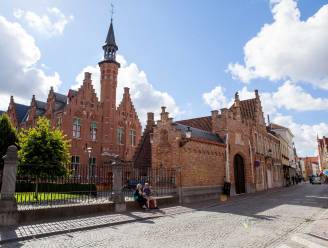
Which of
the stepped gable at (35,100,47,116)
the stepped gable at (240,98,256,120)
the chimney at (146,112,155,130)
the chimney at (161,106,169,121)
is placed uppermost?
the stepped gable at (35,100,47,116)

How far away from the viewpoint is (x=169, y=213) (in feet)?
44.4

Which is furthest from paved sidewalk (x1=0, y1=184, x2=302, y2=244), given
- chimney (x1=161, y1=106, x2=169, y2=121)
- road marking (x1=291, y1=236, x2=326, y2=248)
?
chimney (x1=161, y1=106, x2=169, y2=121)

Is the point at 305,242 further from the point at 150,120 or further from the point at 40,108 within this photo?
the point at 40,108

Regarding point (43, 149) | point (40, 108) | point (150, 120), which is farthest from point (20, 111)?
point (43, 149)

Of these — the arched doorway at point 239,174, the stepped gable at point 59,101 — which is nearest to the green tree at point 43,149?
the arched doorway at point 239,174

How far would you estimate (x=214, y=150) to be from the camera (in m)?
22.1

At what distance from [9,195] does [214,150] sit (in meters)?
15.7

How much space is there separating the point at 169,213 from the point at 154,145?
794cm

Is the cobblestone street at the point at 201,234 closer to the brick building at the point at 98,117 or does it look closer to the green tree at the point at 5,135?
the green tree at the point at 5,135

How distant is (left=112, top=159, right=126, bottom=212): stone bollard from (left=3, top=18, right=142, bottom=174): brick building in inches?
710

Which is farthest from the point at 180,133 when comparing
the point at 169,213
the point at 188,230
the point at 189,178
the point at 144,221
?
the point at 188,230

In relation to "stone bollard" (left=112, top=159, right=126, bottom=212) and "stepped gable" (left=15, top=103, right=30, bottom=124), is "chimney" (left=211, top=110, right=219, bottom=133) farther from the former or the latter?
"stepped gable" (left=15, top=103, right=30, bottom=124)

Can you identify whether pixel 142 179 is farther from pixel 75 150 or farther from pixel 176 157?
pixel 75 150

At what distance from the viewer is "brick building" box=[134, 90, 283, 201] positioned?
752 inches
